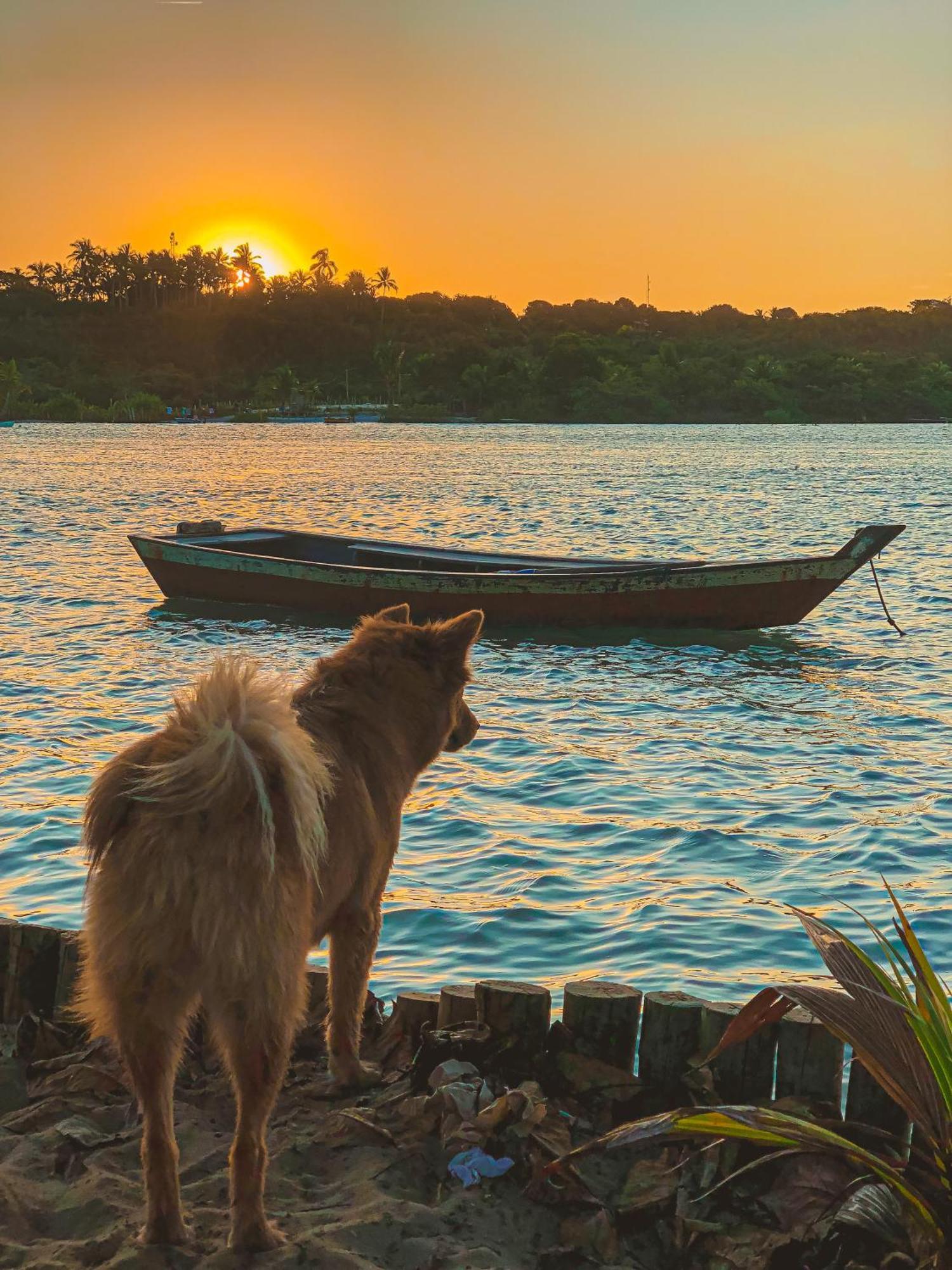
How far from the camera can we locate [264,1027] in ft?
11.2

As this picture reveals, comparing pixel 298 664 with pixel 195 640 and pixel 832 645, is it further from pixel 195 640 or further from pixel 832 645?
pixel 832 645

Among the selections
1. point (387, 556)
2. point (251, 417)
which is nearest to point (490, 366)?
point (251, 417)

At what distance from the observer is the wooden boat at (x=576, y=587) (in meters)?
17.8

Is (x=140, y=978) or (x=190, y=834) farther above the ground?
(x=190, y=834)

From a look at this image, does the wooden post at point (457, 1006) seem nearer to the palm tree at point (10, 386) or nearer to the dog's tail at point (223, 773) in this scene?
the dog's tail at point (223, 773)

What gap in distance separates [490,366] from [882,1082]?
555ft

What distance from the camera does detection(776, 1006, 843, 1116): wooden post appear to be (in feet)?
13.4

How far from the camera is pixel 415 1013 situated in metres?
4.76

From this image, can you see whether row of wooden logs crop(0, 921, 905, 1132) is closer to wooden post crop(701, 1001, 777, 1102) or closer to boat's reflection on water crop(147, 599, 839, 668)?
wooden post crop(701, 1001, 777, 1102)

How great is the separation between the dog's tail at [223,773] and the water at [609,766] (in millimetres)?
3546

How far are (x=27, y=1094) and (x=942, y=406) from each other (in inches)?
6830

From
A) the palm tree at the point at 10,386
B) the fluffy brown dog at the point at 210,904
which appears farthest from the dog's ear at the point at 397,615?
the palm tree at the point at 10,386

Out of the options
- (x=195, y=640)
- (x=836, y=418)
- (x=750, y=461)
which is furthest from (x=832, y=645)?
(x=836, y=418)

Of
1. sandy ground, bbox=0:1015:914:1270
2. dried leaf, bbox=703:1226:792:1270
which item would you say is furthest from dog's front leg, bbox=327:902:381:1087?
dried leaf, bbox=703:1226:792:1270
